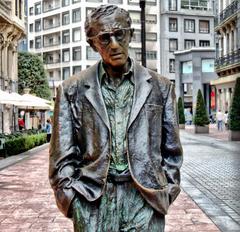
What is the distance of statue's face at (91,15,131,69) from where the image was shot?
2398 millimetres

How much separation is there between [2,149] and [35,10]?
193ft

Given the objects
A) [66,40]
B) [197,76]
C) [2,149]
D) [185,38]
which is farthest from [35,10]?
[2,149]

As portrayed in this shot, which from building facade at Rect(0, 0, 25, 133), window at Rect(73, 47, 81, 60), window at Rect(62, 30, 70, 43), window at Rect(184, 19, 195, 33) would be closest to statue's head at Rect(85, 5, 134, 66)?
building facade at Rect(0, 0, 25, 133)

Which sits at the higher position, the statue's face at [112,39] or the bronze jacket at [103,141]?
the statue's face at [112,39]

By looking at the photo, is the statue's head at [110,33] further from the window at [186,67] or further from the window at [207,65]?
the window at [186,67]

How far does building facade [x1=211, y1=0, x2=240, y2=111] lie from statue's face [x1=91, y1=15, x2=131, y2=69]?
34.1 meters

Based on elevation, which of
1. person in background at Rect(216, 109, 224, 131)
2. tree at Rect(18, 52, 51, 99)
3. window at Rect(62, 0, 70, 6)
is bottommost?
person in background at Rect(216, 109, 224, 131)

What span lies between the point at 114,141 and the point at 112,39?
1.56ft

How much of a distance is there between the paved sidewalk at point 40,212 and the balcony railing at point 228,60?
87.9 ft

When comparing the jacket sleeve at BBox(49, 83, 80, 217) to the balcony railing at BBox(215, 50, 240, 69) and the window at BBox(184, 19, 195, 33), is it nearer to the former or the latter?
the balcony railing at BBox(215, 50, 240, 69)

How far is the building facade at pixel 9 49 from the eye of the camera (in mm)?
32375

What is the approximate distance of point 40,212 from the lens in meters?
8.08

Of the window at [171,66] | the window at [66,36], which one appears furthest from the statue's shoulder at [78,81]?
the window at [66,36]

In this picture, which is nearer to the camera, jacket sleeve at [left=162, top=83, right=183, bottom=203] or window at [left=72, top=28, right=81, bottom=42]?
jacket sleeve at [left=162, top=83, right=183, bottom=203]
